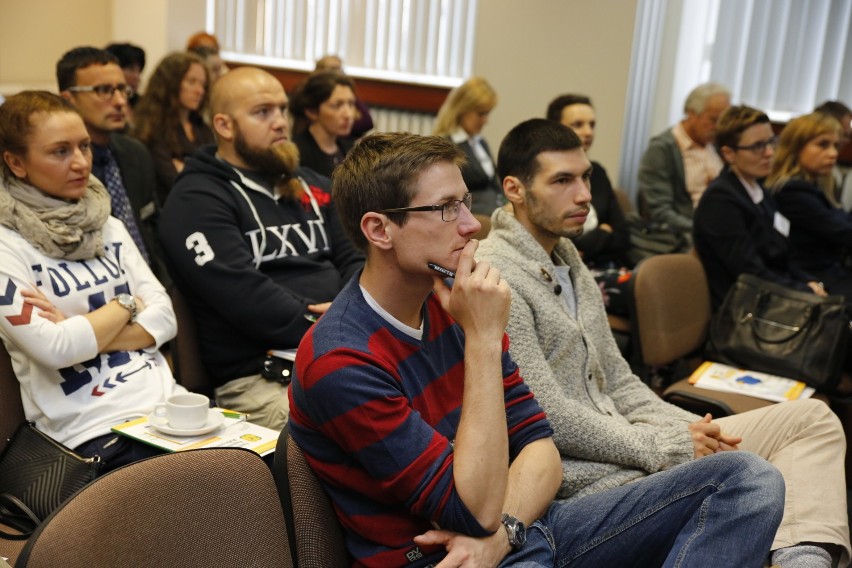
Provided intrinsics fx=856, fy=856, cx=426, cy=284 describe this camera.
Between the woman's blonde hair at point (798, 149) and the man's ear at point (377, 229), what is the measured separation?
2.93m

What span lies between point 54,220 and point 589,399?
1.42 m

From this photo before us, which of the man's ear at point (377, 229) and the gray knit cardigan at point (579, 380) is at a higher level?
the man's ear at point (377, 229)

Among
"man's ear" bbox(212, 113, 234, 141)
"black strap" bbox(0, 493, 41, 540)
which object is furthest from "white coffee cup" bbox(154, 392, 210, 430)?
"man's ear" bbox(212, 113, 234, 141)

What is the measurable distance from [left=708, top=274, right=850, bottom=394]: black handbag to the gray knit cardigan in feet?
2.89

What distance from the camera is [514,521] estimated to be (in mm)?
1531

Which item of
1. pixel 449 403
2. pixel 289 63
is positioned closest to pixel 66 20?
pixel 289 63

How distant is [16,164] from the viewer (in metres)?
2.16

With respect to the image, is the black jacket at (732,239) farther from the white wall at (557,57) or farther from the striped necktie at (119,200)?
the striped necktie at (119,200)

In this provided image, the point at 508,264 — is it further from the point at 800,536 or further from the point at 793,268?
the point at 793,268

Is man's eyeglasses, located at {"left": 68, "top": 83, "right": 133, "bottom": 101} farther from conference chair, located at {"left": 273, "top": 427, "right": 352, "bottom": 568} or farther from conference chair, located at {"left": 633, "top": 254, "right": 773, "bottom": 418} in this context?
conference chair, located at {"left": 273, "top": 427, "right": 352, "bottom": 568}

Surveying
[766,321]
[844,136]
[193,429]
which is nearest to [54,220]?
[193,429]

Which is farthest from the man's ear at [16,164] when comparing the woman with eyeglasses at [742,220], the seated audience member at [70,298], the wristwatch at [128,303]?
the woman with eyeglasses at [742,220]

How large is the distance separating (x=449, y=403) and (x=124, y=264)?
1148 millimetres

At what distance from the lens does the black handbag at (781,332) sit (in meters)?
2.96
